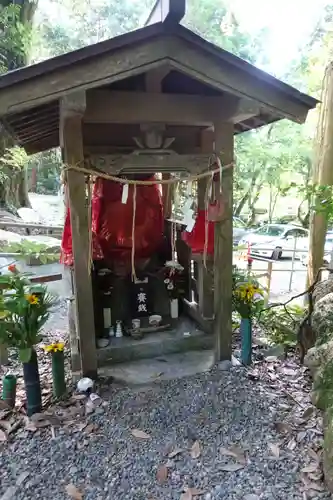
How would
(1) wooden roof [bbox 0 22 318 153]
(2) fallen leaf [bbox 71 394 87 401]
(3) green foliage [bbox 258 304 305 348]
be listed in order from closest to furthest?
(1) wooden roof [bbox 0 22 318 153]
(2) fallen leaf [bbox 71 394 87 401]
(3) green foliage [bbox 258 304 305 348]

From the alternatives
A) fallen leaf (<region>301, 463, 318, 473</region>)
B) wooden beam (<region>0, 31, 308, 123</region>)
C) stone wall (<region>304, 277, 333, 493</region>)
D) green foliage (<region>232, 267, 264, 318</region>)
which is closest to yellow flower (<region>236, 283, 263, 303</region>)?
green foliage (<region>232, 267, 264, 318</region>)

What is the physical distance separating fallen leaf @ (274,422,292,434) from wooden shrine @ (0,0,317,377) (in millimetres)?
970

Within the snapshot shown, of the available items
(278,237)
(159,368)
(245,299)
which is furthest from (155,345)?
(278,237)

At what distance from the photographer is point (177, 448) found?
272 centimetres

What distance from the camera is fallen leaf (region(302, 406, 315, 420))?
3057 millimetres

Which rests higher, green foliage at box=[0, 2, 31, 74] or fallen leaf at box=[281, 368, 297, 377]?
green foliage at box=[0, 2, 31, 74]

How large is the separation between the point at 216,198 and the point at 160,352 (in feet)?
5.71

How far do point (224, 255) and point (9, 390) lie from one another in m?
2.26

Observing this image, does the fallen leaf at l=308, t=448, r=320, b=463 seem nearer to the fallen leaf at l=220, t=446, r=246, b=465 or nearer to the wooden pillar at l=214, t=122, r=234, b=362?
the fallen leaf at l=220, t=446, r=246, b=465

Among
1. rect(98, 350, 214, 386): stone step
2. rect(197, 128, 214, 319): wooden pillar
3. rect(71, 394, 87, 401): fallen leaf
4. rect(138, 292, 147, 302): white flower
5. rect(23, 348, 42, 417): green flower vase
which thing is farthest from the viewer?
rect(138, 292, 147, 302): white flower

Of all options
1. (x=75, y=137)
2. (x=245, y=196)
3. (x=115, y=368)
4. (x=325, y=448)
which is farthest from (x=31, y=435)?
(x=245, y=196)

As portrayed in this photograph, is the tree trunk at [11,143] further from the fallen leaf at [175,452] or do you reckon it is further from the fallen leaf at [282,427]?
the fallen leaf at [282,427]

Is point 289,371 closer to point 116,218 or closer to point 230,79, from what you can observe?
point 116,218

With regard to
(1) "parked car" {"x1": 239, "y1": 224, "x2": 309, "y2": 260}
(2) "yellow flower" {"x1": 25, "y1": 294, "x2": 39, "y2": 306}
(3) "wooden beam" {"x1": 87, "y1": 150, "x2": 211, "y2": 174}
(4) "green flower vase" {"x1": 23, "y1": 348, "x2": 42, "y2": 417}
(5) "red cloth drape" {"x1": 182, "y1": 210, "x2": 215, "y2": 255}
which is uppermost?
(3) "wooden beam" {"x1": 87, "y1": 150, "x2": 211, "y2": 174}
